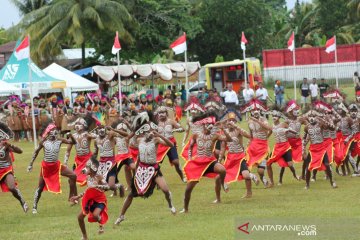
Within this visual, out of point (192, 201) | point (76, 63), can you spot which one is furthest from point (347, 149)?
point (76, 63)

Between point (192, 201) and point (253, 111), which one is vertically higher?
point (253, 111)

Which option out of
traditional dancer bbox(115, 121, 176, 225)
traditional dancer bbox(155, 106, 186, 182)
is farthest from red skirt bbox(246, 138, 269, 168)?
traditional dancer bbox(115, 121, 176, 225)

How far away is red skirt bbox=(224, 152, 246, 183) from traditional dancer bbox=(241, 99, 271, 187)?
4.95 feet

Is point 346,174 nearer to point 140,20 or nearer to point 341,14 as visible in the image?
point 140,20

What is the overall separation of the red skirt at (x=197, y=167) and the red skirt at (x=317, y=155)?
372 cm

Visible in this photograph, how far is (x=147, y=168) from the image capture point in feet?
55.7

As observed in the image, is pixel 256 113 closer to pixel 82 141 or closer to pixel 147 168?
pixel 82 141

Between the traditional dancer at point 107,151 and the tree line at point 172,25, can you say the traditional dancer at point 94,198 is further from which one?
the tree line at point 172,25

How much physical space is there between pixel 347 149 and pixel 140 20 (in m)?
45.4

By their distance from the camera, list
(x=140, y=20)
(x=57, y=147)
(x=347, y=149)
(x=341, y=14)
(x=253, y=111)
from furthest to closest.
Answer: (x=341, y=14), (x=140, y=20), (x=347, y=149), (x=253, y=111), (x=57, y=147)

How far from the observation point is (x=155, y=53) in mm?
68875

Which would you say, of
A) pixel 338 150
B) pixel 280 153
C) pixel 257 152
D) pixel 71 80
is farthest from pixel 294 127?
pixel 71 80

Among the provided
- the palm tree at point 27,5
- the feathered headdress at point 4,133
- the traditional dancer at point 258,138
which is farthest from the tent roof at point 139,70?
the feathered headdress at point 4,133

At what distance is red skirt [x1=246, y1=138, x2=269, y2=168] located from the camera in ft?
71.8
